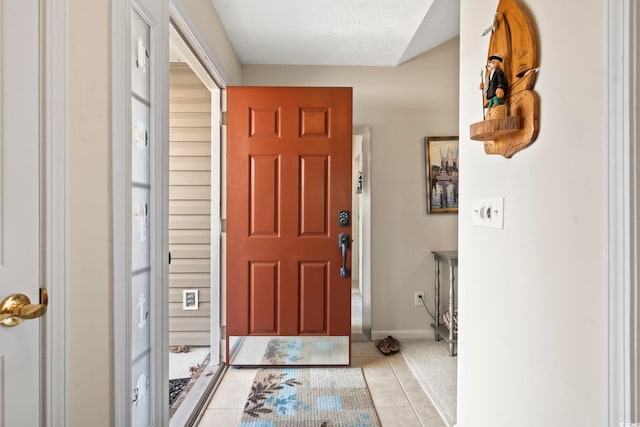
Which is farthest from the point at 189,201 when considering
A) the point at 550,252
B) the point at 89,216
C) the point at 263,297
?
the point at 550,252

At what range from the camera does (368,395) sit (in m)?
2.25

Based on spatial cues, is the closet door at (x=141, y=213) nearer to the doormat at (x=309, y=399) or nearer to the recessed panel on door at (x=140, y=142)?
the recessed panel on door at (x=140, y=142)

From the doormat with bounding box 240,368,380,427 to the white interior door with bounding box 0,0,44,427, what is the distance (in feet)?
4.56

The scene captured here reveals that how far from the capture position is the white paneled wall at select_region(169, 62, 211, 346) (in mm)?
2971

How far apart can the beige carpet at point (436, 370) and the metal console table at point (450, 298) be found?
0.35ft

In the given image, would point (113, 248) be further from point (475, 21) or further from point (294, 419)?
point (475, 21)

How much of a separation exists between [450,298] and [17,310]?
269cm

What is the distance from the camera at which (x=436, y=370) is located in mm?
2572

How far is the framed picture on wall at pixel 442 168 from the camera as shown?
3.17m

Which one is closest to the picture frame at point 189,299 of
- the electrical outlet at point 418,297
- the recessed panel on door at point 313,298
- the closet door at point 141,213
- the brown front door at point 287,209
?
the brown front door at point 287,209

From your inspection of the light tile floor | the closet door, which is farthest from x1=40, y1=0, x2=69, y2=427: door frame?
the light tile floor

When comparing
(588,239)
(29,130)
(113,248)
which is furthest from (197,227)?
(588,239)

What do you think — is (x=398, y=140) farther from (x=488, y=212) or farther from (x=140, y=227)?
(x=140, y=227)

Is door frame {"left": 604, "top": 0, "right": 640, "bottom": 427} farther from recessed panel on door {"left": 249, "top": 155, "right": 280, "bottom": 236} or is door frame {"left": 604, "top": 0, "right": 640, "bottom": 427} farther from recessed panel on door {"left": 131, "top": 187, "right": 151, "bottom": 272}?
recessed panel on door {"left": 249, "top": 155, "right": 280, "bottom": 236}
